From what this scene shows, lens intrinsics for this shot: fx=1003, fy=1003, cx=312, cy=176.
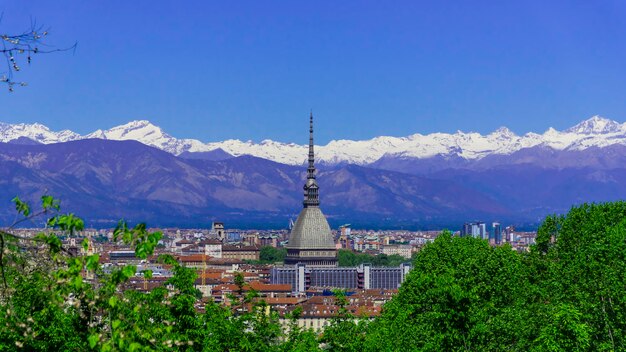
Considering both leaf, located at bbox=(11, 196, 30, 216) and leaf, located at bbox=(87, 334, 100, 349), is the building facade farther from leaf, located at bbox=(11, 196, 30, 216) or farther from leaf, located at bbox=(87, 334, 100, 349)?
leaf, located at bbox=(87, 334, 100, 349)

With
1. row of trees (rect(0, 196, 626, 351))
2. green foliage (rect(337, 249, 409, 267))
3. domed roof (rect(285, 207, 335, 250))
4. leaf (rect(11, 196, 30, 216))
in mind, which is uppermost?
domed roof (rect(285, 207, 335, 250))

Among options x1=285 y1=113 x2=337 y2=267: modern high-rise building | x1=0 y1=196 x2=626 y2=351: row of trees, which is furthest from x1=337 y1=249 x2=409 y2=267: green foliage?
x1=0 y1=196 x2=626 y2=351: row of trees

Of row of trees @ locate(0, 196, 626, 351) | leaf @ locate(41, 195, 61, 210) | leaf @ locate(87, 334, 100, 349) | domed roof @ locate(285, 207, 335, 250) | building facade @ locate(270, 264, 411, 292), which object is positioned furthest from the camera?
domed roof @ locate(285, 207, 335, 250)

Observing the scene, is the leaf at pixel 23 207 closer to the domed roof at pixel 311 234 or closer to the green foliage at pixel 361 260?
the domed roof at pixel 311 234

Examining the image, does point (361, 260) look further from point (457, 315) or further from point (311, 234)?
point (457, 315)

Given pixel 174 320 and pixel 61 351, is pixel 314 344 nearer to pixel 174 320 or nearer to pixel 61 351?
pixel 174 320

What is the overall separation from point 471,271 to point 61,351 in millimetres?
17244

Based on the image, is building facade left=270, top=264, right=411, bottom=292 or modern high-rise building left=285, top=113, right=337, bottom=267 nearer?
building facade left=270, top=264, right=411, bottom=292

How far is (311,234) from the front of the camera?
152 metres

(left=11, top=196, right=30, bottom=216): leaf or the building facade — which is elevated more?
(left=11, top=196, right=30, bottom=216): leaf

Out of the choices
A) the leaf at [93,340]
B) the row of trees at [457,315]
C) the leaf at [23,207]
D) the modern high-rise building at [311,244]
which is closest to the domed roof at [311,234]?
the modern high-rise building at [311,244]

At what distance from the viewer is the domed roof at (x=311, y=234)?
15100 centimetres

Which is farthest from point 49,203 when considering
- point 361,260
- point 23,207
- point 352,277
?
point 361,260

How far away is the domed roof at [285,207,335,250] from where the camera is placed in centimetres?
15100
